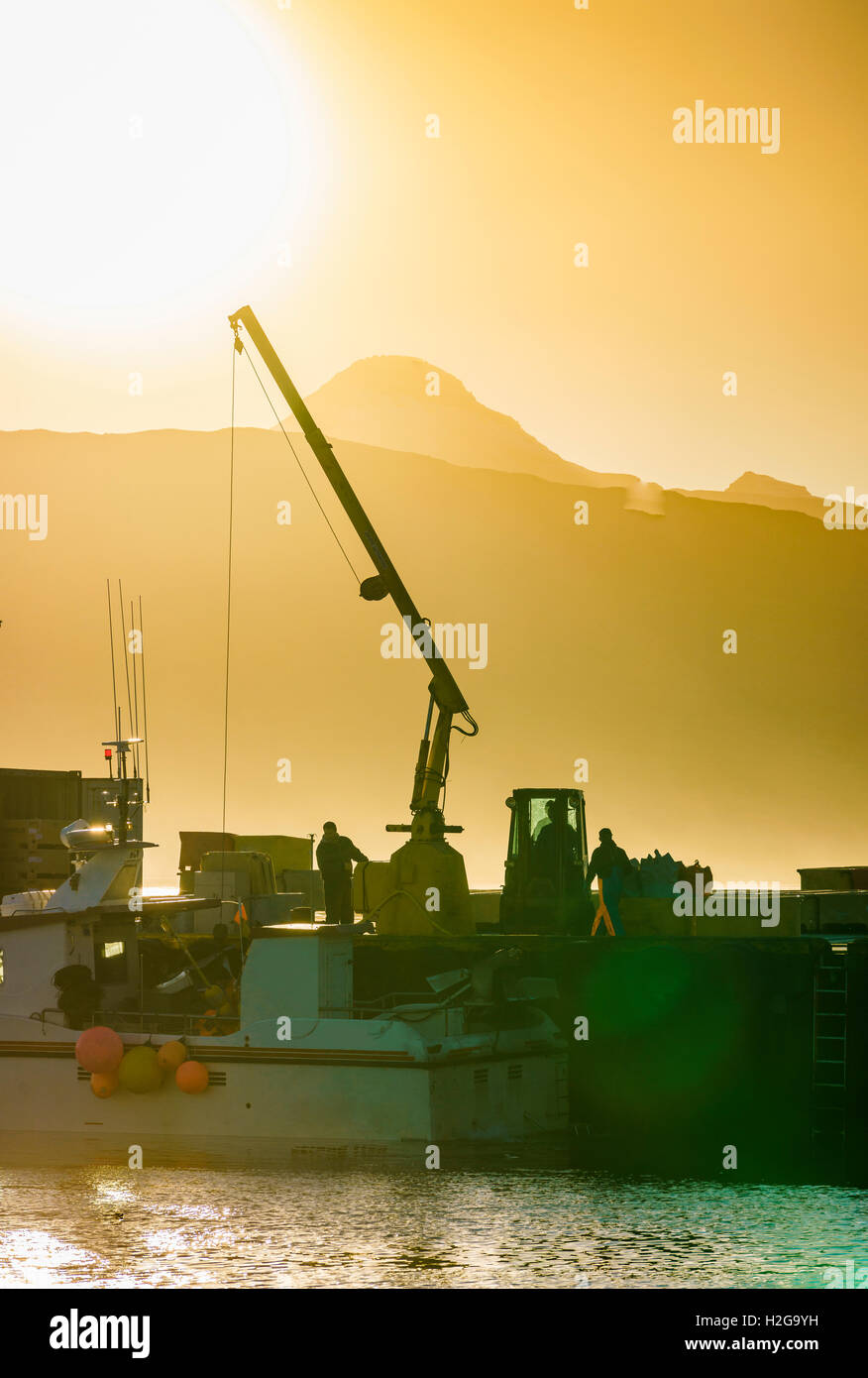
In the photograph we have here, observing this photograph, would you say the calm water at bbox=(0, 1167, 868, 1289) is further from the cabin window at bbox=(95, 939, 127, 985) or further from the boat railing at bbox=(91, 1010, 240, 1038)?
the cabin window at bbox=(95, 939, 127, 985)

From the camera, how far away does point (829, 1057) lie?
1894cm

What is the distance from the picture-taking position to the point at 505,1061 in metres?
17.1

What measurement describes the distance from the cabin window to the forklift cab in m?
9.10

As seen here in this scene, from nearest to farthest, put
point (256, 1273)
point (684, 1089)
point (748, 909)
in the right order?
point (256, 1273) < point (684, 1089) < point (748, 909)

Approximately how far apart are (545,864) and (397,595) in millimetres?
5523

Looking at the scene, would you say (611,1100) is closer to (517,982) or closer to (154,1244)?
(517,982)

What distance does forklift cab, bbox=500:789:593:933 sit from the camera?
25250mm

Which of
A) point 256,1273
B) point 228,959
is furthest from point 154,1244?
point 228,959

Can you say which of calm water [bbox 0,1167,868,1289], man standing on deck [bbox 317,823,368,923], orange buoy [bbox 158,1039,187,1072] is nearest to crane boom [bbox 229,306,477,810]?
man standing on deck [bbox 317,823,368,923]

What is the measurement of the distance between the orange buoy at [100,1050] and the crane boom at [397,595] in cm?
1012

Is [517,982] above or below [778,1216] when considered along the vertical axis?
above

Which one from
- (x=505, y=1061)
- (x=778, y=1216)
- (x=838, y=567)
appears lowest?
(x=778, y=1216)

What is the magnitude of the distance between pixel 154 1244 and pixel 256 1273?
4.46ft

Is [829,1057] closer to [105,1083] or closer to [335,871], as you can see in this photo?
[335,871]
